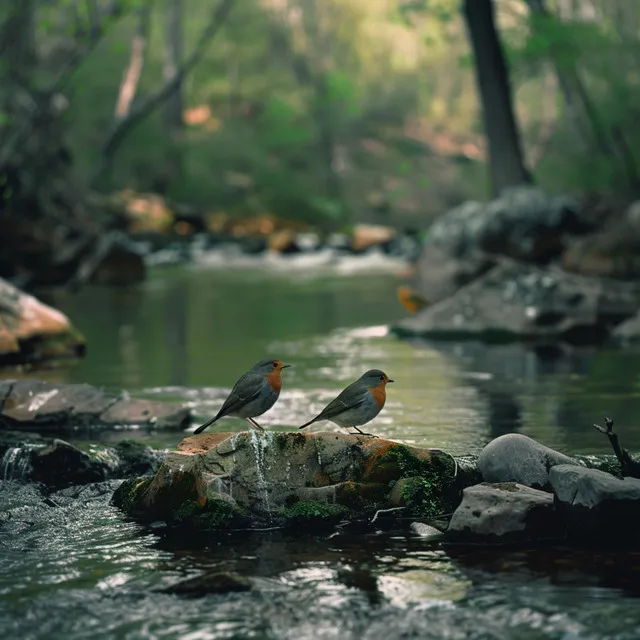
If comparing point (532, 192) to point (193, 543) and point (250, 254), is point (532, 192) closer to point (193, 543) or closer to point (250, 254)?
point (250, 254)

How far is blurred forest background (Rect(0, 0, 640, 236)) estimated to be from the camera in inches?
1191

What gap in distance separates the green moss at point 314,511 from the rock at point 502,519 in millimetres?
702

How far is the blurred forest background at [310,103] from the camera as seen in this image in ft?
99.2

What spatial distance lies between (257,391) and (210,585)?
1964mm

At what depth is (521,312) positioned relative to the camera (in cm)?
1730

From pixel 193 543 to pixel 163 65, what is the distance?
5497 cm

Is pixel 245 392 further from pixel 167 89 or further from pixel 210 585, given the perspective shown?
pixel 167 89

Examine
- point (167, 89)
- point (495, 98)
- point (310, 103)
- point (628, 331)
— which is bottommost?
point (628, 331)

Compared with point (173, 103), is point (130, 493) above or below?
below

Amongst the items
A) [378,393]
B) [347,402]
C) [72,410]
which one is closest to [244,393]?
[347,402]

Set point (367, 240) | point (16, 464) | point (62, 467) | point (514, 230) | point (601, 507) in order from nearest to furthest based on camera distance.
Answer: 1. point (601, 507)
2. point (62, 467)
3. point (16, 464)
4. point (514, 230)
5. point (367, 240)

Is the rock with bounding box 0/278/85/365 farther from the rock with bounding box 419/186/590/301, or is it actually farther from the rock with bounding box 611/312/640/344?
the rock with bounding box 419/186/590/301

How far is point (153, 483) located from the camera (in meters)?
7.73

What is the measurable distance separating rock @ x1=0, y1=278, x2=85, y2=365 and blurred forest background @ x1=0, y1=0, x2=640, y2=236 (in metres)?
10.5
